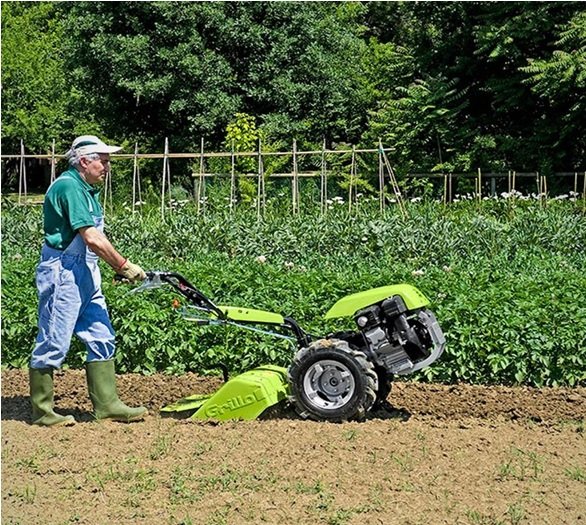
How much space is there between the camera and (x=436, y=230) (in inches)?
487

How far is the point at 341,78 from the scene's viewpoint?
27.6 m

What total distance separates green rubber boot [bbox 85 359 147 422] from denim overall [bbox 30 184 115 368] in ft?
0.36

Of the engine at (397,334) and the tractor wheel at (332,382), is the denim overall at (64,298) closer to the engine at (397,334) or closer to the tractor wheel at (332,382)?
the tractor wheel at (332,382)

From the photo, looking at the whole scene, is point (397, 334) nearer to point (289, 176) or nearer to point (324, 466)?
point (324, 466)

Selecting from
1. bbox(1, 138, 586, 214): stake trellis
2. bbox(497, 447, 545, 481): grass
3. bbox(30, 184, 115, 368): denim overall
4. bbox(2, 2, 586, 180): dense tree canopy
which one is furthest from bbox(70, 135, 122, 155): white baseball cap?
bbox(2, 2, 586, 180): dense tree canopy

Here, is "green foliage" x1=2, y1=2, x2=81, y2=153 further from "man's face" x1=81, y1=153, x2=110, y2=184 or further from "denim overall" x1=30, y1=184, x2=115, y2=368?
"denim overall" x1=30, y1=184, x2=115, y2=368

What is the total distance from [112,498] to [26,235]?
880 centimetres

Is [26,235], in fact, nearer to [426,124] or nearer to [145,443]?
[145,443]

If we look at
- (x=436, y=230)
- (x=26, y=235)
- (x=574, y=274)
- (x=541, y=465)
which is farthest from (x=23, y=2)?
(x=541, y=465)

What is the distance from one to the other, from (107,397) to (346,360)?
5.42ft

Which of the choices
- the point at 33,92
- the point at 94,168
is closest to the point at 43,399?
the point at 94,168

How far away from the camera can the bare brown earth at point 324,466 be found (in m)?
5.33

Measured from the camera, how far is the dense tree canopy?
2209 cm

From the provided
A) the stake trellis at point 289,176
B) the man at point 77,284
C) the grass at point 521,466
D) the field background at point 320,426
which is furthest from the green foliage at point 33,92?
the grass at point 521,466
